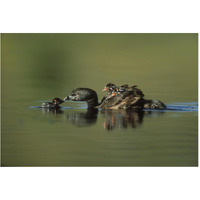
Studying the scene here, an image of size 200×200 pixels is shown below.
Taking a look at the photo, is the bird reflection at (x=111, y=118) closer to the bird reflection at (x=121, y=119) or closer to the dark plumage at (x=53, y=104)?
the bird reflection at (x=121, y=119)

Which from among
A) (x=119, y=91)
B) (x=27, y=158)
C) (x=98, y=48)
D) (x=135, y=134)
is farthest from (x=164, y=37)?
(x=27, y=158)

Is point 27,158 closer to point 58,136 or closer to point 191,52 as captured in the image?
point 58,136

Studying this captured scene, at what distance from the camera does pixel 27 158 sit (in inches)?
266

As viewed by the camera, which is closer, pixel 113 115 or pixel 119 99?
pixel 113 115

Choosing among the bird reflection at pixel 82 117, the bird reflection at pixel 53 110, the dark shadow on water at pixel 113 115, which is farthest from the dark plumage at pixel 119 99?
the bird reflection at pixel 53 110

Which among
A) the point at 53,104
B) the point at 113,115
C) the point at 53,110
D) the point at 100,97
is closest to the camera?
the point at 113,115

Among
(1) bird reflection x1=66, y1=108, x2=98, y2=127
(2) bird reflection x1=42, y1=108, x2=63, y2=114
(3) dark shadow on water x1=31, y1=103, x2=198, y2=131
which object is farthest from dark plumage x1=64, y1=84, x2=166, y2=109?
(2) bird reflection x1=42, y1=108, x2=63, y2=114

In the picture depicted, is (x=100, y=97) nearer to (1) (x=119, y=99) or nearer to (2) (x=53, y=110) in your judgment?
(1) (x=119, y=99)

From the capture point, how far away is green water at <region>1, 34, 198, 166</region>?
687 centimetres

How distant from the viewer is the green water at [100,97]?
687cm

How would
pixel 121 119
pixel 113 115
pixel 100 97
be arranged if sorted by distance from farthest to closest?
pixel 100 97 → pixel 113 115 → pixel 121 119

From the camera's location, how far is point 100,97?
37.4 ft

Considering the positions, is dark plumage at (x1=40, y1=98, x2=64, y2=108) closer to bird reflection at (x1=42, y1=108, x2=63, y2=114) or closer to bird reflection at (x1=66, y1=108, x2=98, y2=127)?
bird reflection at (x1=42, y1=108, x2=63, y2=114)

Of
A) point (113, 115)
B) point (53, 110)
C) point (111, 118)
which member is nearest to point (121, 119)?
point (111, 118)
